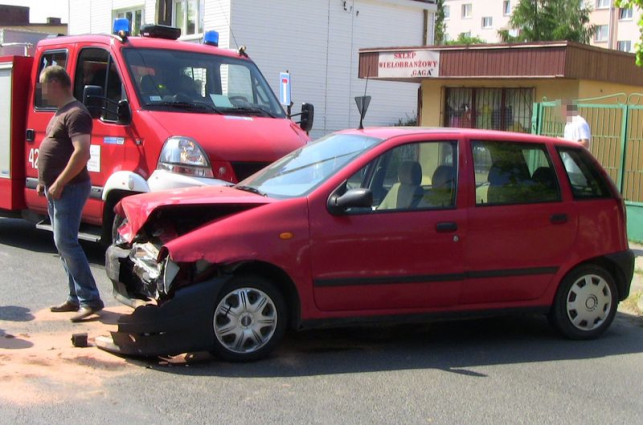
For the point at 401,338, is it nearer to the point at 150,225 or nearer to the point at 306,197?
the point at 306,197

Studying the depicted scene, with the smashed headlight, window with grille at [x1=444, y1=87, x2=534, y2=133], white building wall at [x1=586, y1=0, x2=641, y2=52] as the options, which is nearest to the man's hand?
the smashed headlight

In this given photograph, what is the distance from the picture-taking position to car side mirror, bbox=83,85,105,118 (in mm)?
8148

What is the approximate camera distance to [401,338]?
6.65 m

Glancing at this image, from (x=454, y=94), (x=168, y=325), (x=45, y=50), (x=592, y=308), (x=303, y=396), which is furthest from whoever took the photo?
(x=454, y=94)

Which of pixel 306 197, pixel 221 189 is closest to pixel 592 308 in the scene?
pixel 306 197

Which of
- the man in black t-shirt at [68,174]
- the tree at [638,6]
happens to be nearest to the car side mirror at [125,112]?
the man in black t-shirt at [68,174]

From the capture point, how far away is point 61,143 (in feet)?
21.5

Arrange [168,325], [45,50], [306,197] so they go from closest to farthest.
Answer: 1. [168,325]
2. [306,197]
3. [45,50]

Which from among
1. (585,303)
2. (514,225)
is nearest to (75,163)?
(514,225)

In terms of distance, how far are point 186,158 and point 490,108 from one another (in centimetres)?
1074

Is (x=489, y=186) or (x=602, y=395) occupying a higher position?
(x=489, y=186)

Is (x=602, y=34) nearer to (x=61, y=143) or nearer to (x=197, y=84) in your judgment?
(x=197, y=84)

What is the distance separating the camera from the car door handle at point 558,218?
6480 mm

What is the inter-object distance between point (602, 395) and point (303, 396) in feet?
6.58
